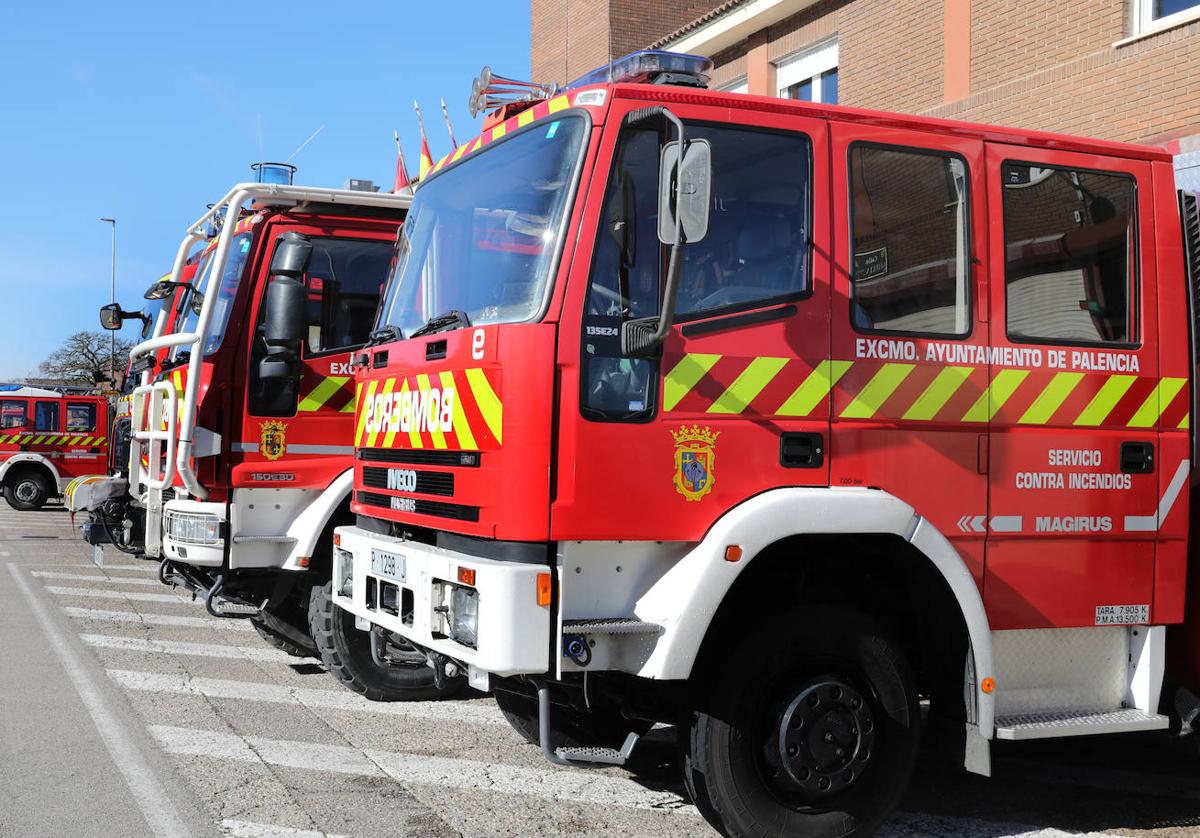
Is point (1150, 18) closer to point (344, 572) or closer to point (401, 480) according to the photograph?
point (401, 480)

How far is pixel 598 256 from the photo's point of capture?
4.05m

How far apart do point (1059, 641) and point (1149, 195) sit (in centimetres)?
191

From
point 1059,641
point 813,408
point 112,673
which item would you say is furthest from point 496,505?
point 112,673

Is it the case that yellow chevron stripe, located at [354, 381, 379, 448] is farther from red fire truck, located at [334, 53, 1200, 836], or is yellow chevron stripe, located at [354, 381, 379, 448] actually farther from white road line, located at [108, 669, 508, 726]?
white road line, located at [108, 669, 508, 726]

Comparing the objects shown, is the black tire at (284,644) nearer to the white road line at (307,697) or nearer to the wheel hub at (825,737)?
the white road line at (307,697)

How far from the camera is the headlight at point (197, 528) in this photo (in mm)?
6812

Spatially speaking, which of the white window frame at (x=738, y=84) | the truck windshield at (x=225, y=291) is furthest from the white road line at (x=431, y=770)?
the white window frame at (x=738, y=84)

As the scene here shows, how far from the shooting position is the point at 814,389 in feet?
14.2

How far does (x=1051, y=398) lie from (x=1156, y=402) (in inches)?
21.5

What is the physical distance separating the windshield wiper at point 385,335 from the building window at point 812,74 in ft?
34.6

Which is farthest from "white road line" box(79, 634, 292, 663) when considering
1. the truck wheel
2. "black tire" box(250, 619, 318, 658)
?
the truck wheel

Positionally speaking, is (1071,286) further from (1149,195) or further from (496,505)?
(496,505)

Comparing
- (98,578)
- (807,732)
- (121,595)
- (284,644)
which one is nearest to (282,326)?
(284,644)

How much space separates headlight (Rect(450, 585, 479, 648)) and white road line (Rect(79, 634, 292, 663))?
4284mm
